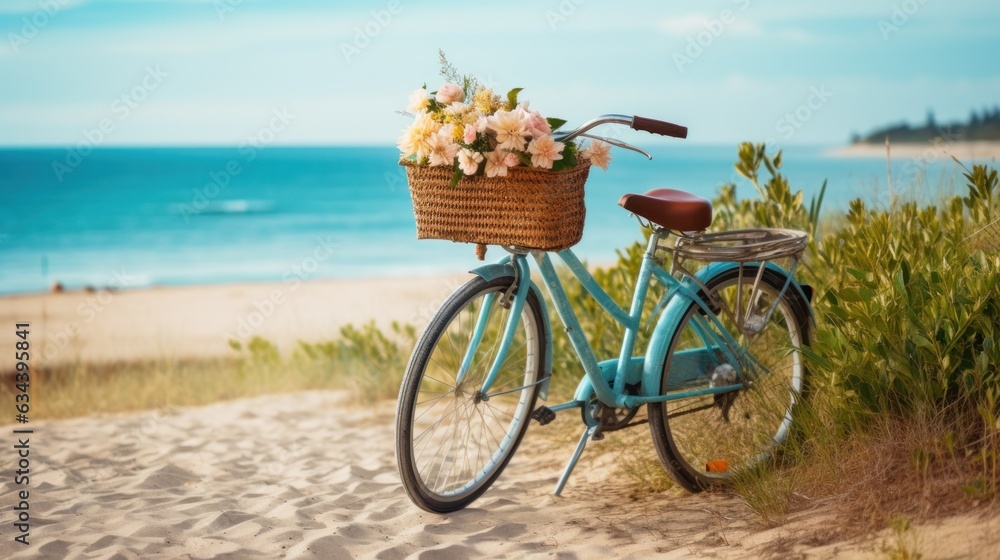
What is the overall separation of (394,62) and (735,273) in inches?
1746

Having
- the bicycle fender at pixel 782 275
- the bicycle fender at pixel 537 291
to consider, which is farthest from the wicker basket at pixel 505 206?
the bicycle fender at pixel 782 275

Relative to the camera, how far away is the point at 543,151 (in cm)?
310

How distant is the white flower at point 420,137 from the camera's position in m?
3.19

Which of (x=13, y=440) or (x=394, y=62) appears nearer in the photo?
(x=13, y=440)

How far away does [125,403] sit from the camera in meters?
6.31

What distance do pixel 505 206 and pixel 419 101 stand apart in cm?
52

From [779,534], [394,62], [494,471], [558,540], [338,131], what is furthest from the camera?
[338,131]

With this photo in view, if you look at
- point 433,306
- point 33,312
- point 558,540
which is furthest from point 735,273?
point 33,312

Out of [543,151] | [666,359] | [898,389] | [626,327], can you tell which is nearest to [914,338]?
[898,389]

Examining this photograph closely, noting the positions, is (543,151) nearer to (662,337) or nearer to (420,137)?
(420,137)

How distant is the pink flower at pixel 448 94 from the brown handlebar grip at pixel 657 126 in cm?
66

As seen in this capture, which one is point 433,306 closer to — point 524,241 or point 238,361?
point 238,361

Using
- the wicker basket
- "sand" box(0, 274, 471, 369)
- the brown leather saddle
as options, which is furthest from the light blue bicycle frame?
"sand" box(0, 274, 471, 369)

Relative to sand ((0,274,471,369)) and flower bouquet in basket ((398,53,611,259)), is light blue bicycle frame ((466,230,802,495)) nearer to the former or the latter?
Answer: flower bouquet in basket ((398,53,611,259))
